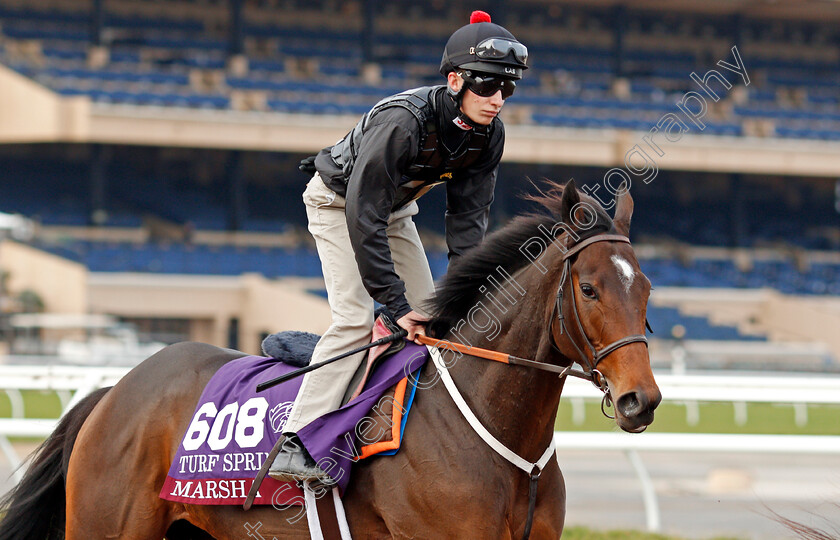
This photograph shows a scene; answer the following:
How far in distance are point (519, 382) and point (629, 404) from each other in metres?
0.49

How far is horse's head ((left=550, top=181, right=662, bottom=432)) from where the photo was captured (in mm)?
2777

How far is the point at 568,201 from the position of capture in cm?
309

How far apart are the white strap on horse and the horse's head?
0.36 m

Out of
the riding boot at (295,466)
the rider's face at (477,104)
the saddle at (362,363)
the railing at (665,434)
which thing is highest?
the rider's face at (477,104)

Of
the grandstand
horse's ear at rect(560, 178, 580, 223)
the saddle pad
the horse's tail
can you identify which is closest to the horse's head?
horse's ear at rect(560, 178, 580, 223)

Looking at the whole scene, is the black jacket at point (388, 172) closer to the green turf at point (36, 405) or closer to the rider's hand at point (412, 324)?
the rider's hand at point (412, 324)

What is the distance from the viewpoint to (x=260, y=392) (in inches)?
142

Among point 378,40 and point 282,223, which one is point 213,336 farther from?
point 378,40

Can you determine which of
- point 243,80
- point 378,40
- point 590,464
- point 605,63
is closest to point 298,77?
point 243,80

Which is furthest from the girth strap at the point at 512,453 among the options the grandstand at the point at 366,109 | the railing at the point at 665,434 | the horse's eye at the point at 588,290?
the grandstand at the point at 366,109

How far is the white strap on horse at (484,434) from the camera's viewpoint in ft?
10.2

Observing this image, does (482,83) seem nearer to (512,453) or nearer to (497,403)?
(497,403)

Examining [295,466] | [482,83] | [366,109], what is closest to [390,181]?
[482,83]

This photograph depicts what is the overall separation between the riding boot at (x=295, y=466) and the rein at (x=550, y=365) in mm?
512
